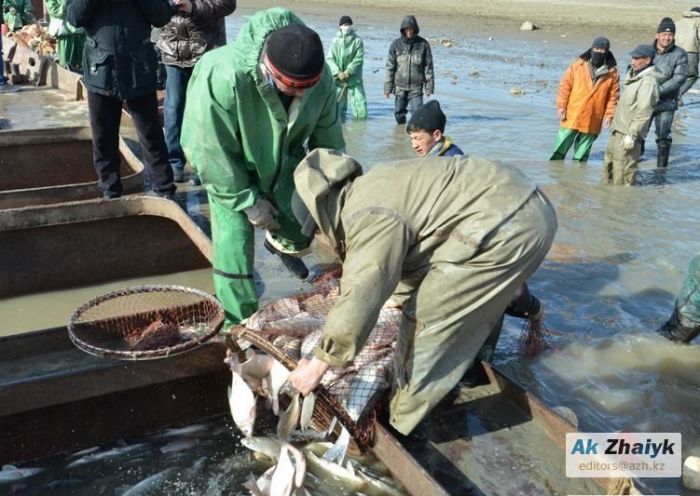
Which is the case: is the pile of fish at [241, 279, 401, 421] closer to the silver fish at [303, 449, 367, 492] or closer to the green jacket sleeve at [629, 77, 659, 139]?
the silver fish at [303, 449, 367, 492]

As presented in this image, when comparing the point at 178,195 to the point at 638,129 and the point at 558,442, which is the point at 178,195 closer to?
the point at 558,442

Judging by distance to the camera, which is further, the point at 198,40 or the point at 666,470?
the point at 198,40

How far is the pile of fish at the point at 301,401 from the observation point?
3.51 metres

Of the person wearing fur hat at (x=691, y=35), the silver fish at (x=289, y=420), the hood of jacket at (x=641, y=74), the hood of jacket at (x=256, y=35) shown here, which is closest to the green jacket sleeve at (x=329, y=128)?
the hood of jacket at (x=256, y=35)

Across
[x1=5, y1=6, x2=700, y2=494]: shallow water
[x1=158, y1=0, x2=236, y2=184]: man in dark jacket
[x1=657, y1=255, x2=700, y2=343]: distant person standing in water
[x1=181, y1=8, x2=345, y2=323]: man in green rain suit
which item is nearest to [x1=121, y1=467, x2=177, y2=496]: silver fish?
[x1=5, y1=6, x2=700, y2=494]: shallow water

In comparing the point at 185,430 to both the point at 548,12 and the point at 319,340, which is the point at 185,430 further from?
the point at 548,12

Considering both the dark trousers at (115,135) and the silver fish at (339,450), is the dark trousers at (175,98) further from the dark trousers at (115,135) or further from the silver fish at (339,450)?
the silver fish at (339,450)

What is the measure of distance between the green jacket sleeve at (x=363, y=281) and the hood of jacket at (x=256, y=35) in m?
1.27

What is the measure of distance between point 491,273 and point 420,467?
3.14ft

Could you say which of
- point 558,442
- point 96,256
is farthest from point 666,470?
point 96,256

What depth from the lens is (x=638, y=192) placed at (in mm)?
9211

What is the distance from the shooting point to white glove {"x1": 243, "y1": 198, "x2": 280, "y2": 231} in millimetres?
4301

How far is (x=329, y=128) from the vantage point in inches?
182

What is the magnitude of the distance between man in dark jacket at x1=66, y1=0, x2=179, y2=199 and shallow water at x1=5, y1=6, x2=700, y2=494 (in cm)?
164
